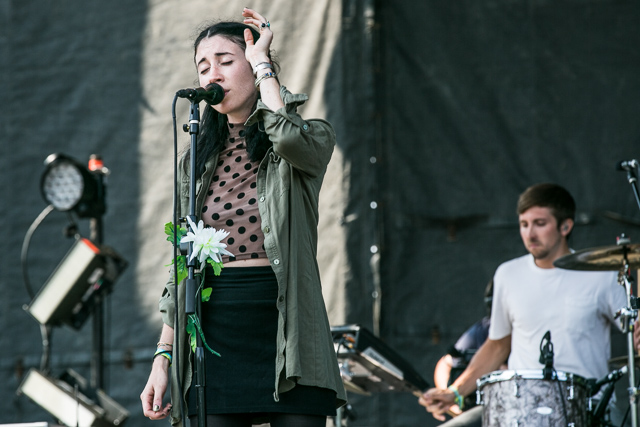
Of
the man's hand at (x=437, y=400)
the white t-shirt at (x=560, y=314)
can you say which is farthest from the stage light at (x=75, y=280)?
the white t-shirt at (x=560, y=314)

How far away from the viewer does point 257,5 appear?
5117 mm

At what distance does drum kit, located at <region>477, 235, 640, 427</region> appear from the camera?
3.37 meters

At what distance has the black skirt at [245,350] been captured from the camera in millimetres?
2082

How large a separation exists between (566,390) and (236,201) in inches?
68.0

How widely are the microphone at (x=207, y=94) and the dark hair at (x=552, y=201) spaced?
2.29 m

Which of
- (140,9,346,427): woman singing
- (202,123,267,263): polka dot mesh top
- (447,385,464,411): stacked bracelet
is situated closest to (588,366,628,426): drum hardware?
(447,385,464,411): stacked bracelet

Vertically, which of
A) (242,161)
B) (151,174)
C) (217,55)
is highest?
(151,174)

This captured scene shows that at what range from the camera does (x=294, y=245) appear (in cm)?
216

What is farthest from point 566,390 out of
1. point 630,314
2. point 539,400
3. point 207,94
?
point 207,94

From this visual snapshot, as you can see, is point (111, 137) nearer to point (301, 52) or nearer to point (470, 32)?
point (301, 52)

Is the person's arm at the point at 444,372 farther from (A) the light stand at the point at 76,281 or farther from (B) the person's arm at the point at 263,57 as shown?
(B) the person's arm at the point at 263,57

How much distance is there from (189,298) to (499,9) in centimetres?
334

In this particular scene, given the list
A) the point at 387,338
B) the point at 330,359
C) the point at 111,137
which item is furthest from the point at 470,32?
the point at 330,359

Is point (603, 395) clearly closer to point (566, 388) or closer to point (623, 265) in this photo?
point (566, 388)
